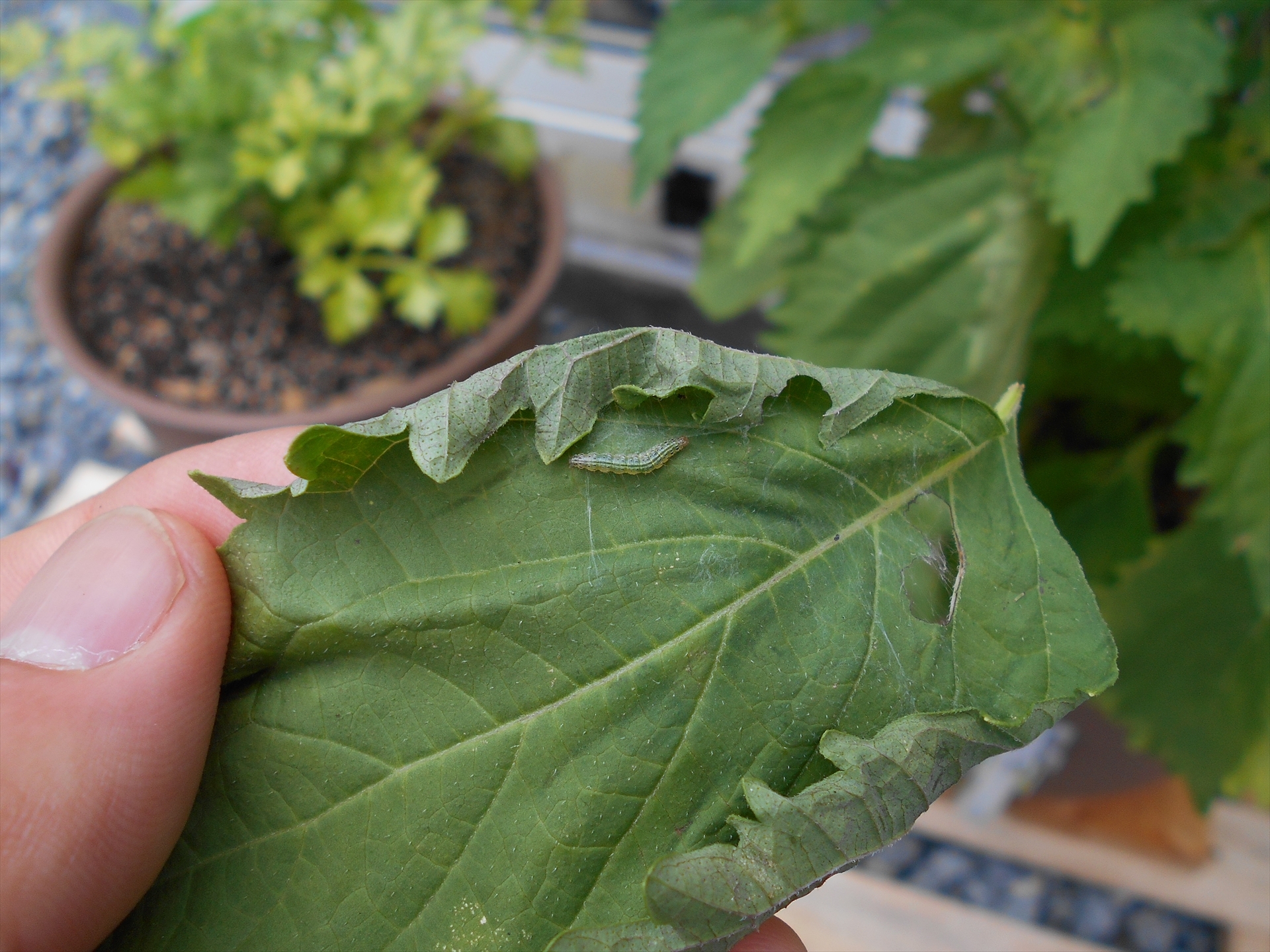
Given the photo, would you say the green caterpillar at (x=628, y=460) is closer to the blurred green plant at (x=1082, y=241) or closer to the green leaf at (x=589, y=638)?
the green leaf at (x=589, y=638)

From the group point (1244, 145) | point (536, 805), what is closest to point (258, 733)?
point (536, 805)

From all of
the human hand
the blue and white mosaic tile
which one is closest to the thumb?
the human hand

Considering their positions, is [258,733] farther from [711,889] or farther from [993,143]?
[993,143]

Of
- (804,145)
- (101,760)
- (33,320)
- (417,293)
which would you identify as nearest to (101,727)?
(101,760)

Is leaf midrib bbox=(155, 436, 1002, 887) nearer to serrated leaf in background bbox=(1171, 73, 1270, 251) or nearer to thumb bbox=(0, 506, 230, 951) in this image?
thumb bbox=(0, 506, 230, 951)

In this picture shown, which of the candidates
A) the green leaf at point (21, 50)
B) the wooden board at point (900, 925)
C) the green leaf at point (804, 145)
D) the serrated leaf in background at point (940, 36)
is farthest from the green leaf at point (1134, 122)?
the green leaf at point (21, 50)

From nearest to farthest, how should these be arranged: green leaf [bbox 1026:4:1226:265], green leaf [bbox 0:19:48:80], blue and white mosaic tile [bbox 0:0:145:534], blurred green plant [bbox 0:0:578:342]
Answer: green leaf [bbox 1026:4:1226:265] < blurred green plant [bbox 0:0:578:342] < green leaf [bbox 0:19:48:80] < blue and white mosaic tile [bbox 0:0:145:534]
